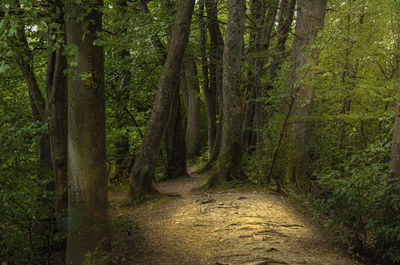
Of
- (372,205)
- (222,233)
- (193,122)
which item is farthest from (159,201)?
(193,122)

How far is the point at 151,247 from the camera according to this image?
564 centimetres

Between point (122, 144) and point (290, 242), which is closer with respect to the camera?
point (290, 242)

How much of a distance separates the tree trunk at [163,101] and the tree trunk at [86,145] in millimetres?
3441

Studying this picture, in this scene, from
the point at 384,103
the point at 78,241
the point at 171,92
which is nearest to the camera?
the point at 78,241

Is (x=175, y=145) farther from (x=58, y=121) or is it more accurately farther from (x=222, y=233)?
(x=58, y=121)

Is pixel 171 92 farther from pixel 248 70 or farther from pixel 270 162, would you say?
pixel 248 70

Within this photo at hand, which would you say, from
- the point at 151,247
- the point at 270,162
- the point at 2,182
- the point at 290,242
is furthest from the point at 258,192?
the point at 2,182

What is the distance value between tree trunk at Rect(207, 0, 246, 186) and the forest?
1.2 inches

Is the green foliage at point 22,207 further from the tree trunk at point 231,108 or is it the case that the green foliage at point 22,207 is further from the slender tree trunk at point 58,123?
the tree trunk at point 231,108

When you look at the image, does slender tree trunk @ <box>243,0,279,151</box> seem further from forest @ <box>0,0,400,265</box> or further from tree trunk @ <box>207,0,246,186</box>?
tree trunk @ <box>207,0,246,186</box>

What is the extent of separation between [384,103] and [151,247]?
7.69 m

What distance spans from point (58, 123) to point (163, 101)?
3.28 metres

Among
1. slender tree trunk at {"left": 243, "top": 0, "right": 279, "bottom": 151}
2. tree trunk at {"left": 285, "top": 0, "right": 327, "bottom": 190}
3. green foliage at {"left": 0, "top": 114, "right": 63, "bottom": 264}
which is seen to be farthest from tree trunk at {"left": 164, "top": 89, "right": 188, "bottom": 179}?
green foliage at {"left": 0, "top": 114, "right": 63, "bottom": 264}

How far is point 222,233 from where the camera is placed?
5789mm
